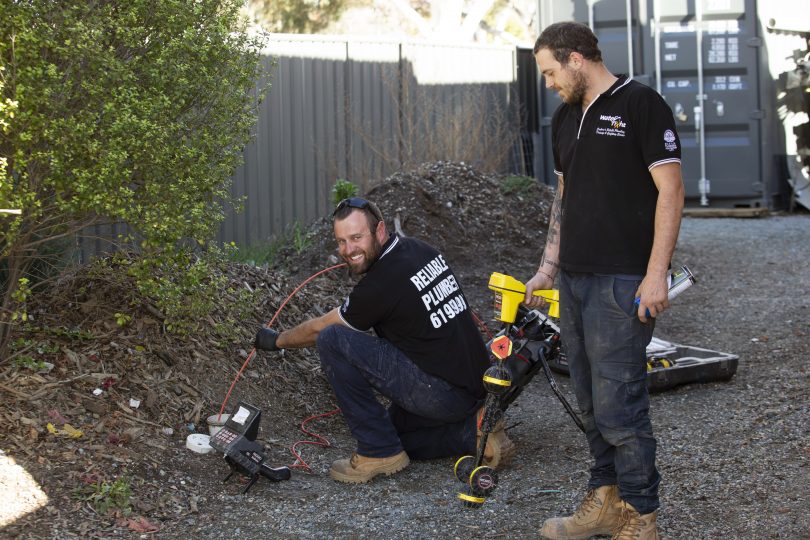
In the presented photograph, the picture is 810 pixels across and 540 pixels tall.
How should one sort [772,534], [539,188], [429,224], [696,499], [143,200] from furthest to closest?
[539,188] → [429,224] → [143,200] → [696,499] → [772,534]

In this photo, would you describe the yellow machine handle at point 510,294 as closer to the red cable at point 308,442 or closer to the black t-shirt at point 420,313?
the black t-shirt at point 420,313

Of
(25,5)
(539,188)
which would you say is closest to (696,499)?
(25,5)

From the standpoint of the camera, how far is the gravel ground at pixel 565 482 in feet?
14.0

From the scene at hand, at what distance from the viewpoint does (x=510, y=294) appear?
4289 millimetres

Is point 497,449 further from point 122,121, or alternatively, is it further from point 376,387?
point 122,121

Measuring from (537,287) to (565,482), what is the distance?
110cm

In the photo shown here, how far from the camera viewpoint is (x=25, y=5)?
177 inches

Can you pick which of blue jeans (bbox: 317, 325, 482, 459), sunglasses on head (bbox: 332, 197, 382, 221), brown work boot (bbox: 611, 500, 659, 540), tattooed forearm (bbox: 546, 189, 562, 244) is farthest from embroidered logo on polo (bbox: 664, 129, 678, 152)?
blue jeans (bbox: 317, 325, 482, 459)

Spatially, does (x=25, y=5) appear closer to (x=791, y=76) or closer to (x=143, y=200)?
(x=143, y=200)

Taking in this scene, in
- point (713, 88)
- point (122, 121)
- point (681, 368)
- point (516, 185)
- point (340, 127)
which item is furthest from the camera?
point (713, 88)

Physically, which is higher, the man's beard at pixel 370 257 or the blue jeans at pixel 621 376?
the man's beard at pixel 370 257

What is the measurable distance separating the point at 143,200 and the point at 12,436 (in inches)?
47.8

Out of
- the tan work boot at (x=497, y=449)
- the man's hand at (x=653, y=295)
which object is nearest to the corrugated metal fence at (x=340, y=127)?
the tan work boot at (x=497, y=449)

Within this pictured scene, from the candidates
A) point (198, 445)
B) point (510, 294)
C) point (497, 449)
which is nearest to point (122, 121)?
point (198, 445)
